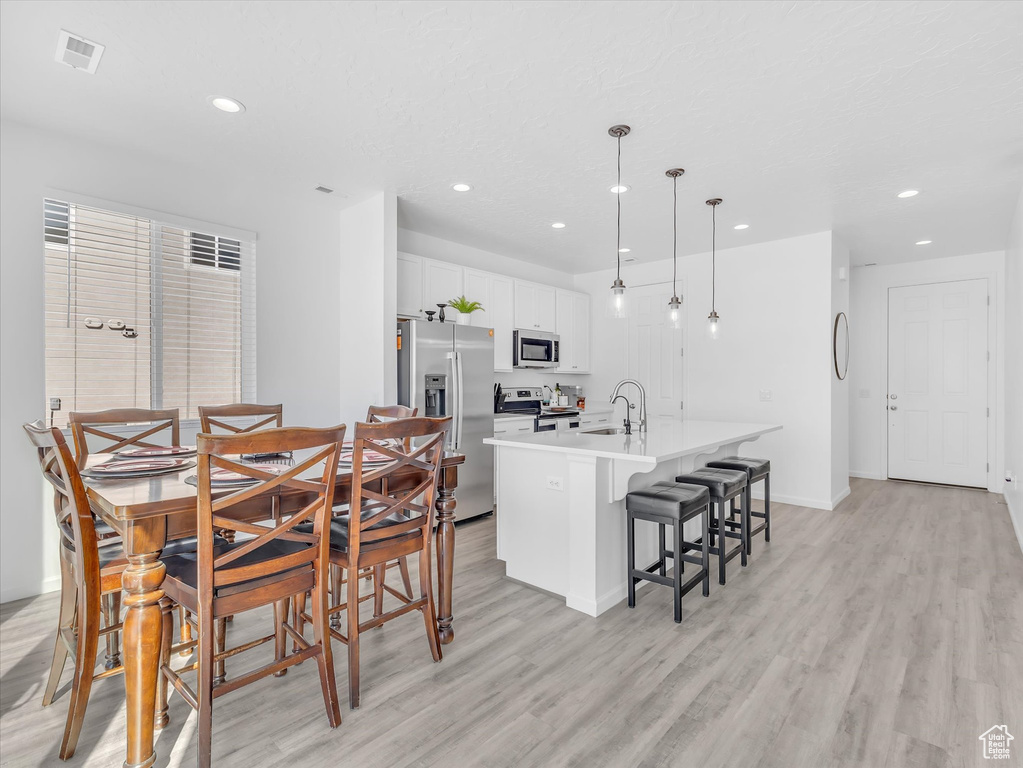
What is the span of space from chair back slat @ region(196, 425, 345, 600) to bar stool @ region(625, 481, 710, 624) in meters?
1.66

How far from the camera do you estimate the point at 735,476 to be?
3.29 m

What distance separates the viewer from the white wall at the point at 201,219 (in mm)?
→ 2885

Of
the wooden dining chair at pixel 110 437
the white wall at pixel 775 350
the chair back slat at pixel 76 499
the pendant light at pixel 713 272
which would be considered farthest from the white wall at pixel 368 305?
the white wall at pixel 775 350

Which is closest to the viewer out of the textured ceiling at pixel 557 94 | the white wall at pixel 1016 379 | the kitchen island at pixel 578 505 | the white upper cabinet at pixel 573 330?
the textured ceiling at pixel 557 94

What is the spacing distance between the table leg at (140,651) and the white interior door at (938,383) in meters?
7.45

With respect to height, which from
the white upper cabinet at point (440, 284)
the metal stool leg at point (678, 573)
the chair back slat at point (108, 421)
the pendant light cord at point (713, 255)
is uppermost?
the pendant light cord at point (713, 255)

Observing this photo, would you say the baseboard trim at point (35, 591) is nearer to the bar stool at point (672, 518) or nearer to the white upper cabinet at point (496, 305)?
the bar stool at point (672, 518)

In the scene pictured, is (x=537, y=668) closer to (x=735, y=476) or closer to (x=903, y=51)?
(x=735, y=476)

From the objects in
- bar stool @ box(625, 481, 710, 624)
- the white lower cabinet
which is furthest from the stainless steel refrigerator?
bar stool @ box(625, 481, 710, 624)

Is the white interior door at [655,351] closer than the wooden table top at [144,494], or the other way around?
the wooden table top at [144,494]

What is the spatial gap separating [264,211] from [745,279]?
4659 mm

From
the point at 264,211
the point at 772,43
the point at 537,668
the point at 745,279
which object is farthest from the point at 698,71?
the point at 745,279

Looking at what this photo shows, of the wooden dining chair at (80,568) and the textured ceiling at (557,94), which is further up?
the textured ceiling at (557,94)

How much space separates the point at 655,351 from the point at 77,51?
5476 mm
